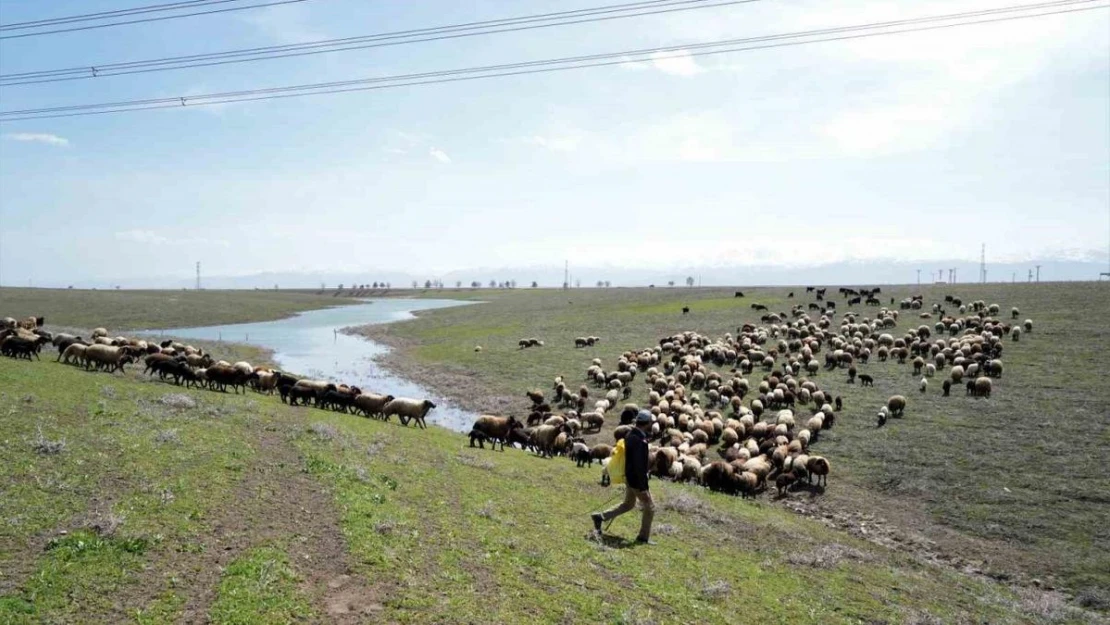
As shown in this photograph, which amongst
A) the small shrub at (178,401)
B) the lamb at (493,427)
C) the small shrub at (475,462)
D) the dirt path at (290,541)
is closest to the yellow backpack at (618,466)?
the dirt path at (290,541)

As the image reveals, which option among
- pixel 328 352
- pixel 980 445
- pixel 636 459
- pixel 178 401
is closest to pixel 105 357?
pixel 178 401

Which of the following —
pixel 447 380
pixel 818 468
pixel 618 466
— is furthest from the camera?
pixel 447 380

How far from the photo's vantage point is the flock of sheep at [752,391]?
25.6 m

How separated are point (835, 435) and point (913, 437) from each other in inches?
120

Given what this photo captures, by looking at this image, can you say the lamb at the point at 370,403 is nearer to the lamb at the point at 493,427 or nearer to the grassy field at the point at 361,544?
the lamb at the point at 493,427

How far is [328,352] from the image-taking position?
200ft

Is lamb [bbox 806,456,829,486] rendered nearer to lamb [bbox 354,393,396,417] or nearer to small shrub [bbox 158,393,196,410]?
lamb [bbox 354,393,396,417]

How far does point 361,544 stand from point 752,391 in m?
29.8

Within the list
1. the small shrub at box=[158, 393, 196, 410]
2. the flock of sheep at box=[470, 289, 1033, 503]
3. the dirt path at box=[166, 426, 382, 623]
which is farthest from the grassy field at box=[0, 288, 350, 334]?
the dirt path at box=[166, 426, 382, 623]

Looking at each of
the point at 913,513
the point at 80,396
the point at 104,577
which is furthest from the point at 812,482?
the point at 80,396

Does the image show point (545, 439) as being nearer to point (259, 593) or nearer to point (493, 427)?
point (493, 427)

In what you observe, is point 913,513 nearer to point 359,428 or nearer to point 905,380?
point 905,380

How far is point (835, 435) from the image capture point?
3008 cm

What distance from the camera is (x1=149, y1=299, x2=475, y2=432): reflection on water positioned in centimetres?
4191
